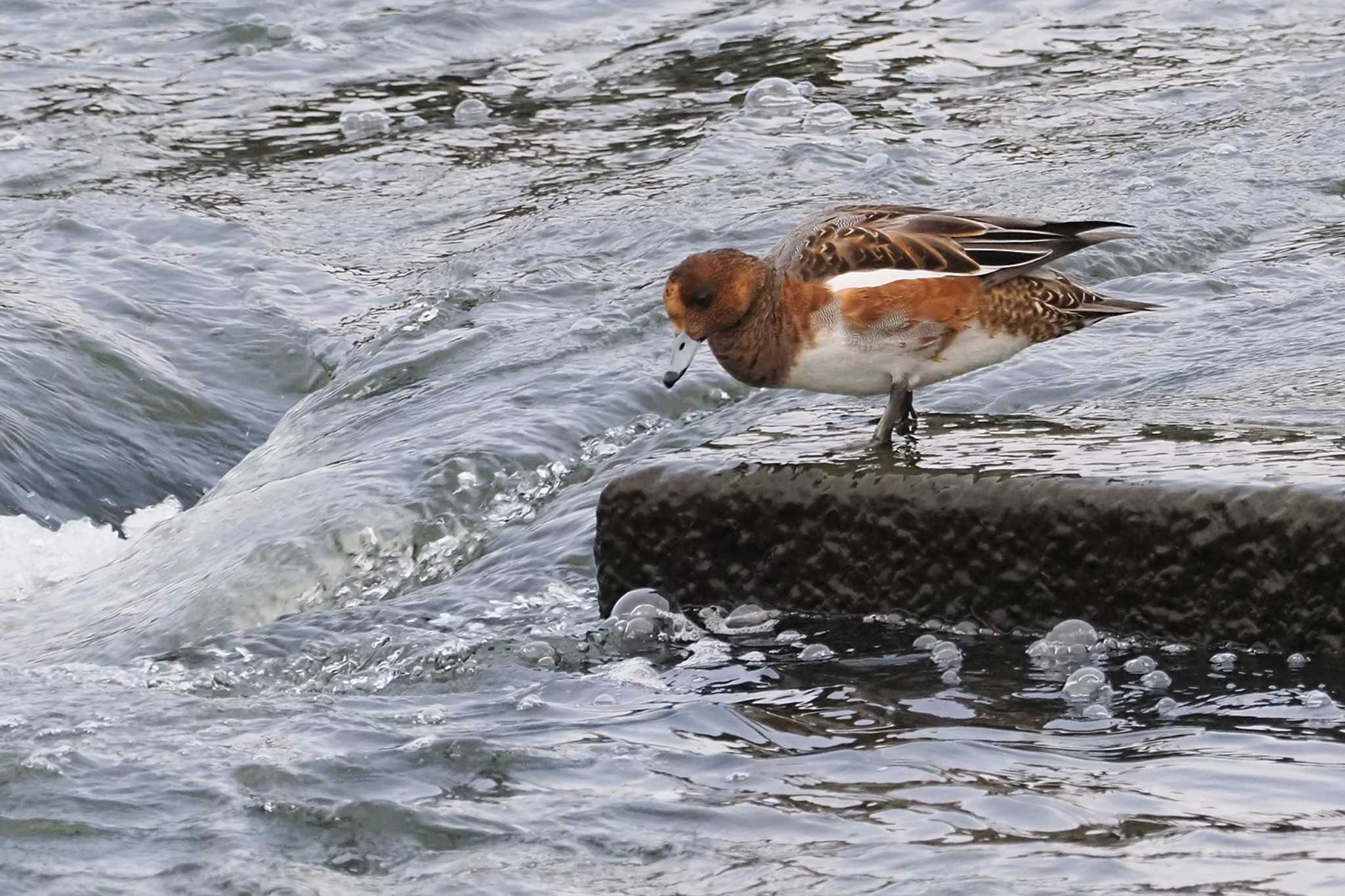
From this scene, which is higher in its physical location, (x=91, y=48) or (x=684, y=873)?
(x=91, y=48)

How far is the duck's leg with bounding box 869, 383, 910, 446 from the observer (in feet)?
17.4

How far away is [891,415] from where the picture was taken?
5285 mm

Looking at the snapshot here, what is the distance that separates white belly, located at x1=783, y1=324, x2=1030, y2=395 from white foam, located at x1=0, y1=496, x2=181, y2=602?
3.15 m

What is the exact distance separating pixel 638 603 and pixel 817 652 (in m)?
0.60

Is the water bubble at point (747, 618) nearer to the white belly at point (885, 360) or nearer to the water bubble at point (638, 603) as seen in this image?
the water bubble at point (638, 603)

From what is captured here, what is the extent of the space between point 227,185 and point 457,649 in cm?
663

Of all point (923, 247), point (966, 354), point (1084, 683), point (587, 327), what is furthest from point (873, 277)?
point (587, 327)

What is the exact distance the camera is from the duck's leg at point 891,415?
529 cm

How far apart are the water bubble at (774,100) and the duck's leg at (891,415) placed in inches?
261

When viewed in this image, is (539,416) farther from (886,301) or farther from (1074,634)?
(1074,634)

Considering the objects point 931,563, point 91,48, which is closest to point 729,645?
point 931,563

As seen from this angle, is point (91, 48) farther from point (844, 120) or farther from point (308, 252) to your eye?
point (844, 120)

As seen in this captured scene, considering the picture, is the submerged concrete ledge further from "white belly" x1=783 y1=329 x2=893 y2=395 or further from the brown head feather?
A: the brown head feather

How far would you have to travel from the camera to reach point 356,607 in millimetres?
5707
